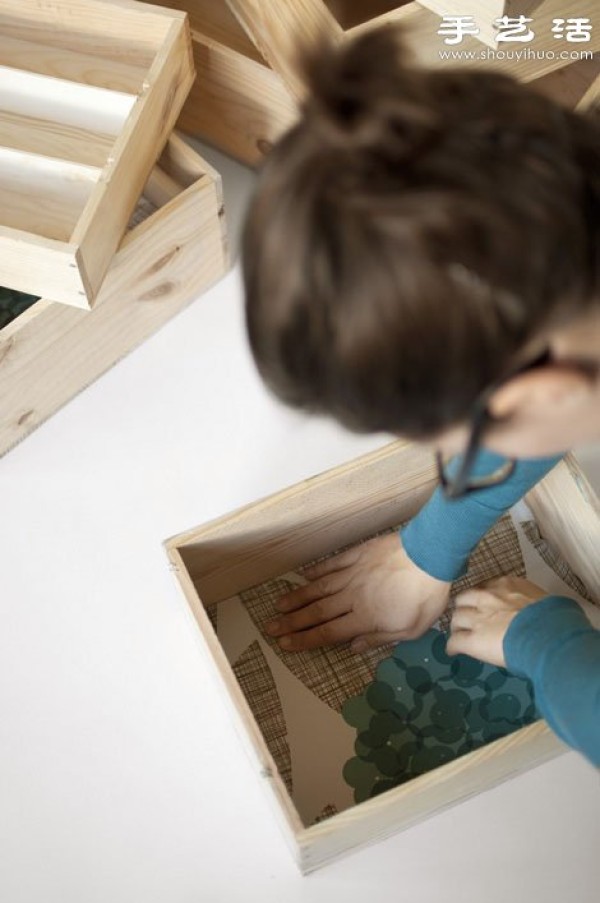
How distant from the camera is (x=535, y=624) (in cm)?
79

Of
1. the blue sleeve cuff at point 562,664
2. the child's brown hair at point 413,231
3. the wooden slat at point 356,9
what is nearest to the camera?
the child's brown hair at point 413,231

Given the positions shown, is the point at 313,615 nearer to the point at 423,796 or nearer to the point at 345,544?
the point at 345,544

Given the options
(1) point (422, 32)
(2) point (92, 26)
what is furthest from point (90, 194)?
(1) point (422, 32)

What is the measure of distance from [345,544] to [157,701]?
21 centimetres

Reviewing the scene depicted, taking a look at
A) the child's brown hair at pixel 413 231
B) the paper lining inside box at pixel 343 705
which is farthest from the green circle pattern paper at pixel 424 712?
the child's brown hair at pixel 413 231

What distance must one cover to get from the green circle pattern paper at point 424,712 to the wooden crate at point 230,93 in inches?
20.5

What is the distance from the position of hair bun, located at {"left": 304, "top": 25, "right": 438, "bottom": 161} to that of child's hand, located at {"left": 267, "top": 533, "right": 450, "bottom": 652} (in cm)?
47

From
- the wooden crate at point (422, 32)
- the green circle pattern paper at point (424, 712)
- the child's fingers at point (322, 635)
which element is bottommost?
the green circle pattern paper at point (424, 712)

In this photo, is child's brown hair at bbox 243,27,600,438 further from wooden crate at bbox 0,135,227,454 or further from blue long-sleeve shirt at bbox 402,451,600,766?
wooden crate at bbox 0,135,227,454

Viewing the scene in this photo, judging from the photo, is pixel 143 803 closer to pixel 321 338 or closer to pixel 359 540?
pixel 359 540

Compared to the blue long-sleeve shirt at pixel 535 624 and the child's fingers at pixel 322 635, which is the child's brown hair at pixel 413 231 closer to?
the blue long-sleeve shirt at pixel 535 624

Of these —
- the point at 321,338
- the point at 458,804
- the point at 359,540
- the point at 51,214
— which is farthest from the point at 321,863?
the point at 51,214

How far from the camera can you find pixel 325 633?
884mm

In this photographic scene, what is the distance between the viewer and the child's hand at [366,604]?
0.86 m
